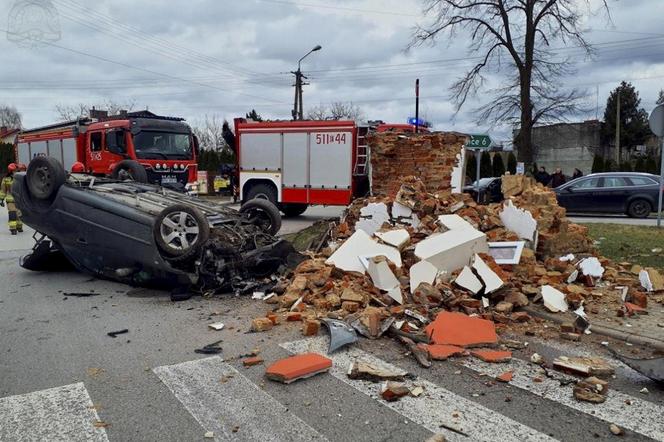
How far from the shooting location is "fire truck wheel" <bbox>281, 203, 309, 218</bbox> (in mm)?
17497

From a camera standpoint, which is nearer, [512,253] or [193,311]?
[193,311]

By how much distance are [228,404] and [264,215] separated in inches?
193

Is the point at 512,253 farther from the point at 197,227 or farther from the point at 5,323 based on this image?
the point at 5,323

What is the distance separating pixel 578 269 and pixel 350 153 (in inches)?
358

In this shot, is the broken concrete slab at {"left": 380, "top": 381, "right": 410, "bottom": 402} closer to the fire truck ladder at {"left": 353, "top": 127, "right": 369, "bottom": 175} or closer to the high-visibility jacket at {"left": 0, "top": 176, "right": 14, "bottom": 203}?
the fire truck ladder at {"left": 353, "top": 127, "right": 369, "bottom": 175}

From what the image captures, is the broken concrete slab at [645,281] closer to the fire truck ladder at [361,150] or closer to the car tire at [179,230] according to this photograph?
the car tire at [179,230]

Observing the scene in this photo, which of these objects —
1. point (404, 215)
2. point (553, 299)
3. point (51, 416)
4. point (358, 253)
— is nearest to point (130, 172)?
point (404, 215)

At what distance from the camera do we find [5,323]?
5.78 meters

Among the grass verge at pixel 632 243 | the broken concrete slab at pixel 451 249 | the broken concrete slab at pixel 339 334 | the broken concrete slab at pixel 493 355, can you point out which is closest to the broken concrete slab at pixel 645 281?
the grass verge at pixel 632 243

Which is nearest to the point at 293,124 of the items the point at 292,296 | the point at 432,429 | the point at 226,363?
the point at 292,296

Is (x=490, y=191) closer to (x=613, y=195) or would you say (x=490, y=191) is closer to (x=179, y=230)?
(x=613, y=195)

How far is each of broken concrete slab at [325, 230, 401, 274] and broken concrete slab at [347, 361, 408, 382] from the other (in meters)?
2.56

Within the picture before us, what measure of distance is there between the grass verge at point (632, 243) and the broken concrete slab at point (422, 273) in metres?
3.72

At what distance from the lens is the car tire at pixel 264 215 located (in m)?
8.27
